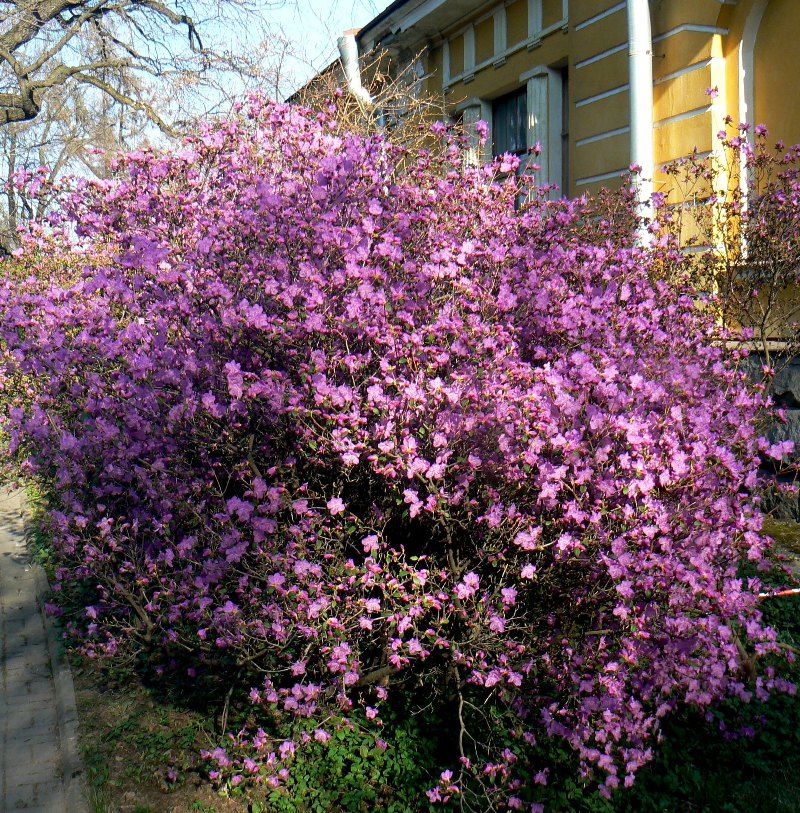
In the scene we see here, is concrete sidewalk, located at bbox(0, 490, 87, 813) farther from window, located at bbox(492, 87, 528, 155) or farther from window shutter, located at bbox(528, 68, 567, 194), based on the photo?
window, located at bbox(492, 87, 528, 155)

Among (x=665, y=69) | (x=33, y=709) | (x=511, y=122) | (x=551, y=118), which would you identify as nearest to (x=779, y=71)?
(x=665, y=69)

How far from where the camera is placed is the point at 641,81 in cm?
759

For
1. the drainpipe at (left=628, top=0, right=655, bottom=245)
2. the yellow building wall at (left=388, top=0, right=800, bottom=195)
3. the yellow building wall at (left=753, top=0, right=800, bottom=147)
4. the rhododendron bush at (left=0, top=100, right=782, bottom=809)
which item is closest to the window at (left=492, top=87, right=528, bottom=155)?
the yellow building wall at (left=388, top=0, right=800, bottom=195)

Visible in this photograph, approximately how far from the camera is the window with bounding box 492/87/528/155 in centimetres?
1012

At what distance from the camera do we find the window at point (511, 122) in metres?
10.1

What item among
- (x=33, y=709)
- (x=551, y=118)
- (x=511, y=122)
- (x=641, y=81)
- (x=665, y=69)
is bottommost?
(x=33, y=709)

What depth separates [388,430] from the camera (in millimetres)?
3061

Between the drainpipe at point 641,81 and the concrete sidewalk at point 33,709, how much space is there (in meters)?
5.65

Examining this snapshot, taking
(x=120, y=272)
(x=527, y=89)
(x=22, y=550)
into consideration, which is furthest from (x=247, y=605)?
(x=527, y=89)

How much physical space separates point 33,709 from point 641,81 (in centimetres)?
648

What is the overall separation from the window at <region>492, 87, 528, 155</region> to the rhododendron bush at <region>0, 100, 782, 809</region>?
20.5ft

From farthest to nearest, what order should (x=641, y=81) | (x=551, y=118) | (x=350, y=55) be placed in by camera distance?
(x=350, y=55)
(x=551, y=118)
(x=641, y=81)

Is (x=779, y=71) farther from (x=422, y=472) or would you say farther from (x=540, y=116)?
(x=422, y=472)

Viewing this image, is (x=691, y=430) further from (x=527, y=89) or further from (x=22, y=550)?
(x=527, y=89)
